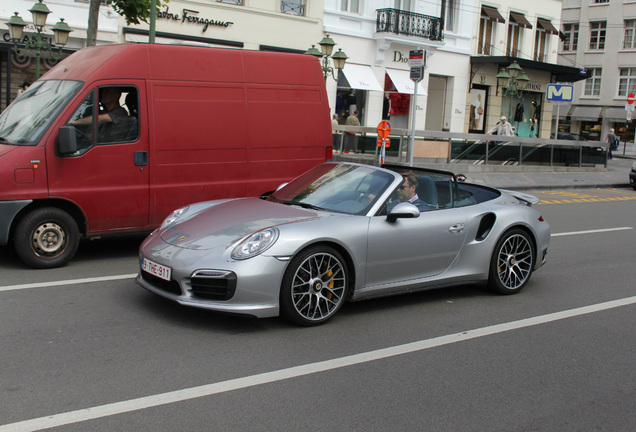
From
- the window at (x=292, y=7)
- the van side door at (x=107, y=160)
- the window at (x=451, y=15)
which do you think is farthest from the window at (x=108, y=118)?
the window at (x=451, y=15)

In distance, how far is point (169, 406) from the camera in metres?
3.99

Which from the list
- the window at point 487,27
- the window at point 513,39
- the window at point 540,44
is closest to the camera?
the window at point 487,27

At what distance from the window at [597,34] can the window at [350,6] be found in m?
38.1

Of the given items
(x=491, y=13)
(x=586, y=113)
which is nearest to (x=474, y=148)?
(x=491, y=13)

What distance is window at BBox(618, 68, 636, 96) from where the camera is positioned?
58031 millimetres

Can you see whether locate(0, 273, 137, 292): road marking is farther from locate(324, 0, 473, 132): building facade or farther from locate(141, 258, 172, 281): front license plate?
Answer: locate(324, 0, 473, 132): building facade

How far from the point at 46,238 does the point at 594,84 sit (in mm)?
61149

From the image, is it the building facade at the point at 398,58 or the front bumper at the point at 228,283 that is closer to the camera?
the front bumper at the point at 228,283

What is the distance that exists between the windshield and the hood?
0.78 ft

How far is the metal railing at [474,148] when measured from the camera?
21.0 meters

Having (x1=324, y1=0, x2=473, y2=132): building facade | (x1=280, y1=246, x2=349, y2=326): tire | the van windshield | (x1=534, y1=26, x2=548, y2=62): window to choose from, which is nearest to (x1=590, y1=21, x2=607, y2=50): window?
(x1=534, y1=26, x2=548, y2=62): window

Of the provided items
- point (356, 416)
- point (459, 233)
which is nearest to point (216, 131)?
point (459, 233)

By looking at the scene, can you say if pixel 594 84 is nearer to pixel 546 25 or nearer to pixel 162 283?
pixel 546 25

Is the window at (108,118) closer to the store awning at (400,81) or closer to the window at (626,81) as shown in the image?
the store awning at (400,81)
